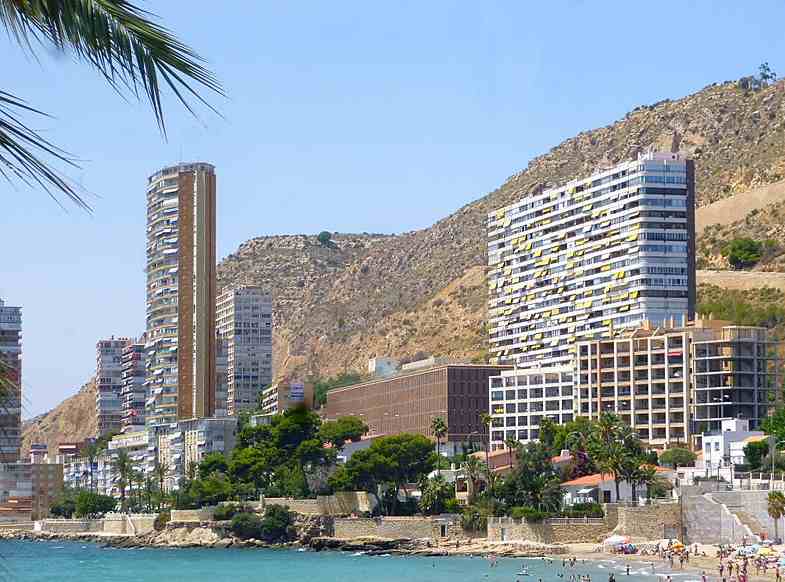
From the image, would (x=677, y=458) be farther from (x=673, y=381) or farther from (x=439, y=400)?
(x=439, y=400)

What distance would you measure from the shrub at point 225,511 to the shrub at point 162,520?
42.1 ft

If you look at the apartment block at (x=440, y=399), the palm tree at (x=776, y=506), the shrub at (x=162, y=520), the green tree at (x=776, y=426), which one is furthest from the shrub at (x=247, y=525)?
the palm tree at (x=776, y=506)

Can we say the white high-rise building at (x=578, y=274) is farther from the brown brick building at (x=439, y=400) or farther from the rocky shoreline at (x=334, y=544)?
the rocky shoreline at (x=334, y=544)

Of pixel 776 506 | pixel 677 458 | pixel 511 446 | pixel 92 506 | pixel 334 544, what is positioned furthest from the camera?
pixel 92 506

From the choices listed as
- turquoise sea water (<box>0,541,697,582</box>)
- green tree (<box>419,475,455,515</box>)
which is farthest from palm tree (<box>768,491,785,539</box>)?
green tree (<box>419,475,455,515</box>)

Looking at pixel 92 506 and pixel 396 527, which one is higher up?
pixel 396 527

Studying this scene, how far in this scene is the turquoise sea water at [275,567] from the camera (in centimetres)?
9538

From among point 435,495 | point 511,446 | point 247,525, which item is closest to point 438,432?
point 511,446

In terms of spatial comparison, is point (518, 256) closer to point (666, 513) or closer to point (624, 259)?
point (624, 259)

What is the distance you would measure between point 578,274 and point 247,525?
51.2 meters

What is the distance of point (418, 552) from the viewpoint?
4764 inches

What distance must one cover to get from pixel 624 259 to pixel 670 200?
852cm

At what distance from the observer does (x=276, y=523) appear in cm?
14162

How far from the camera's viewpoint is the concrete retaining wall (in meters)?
124
